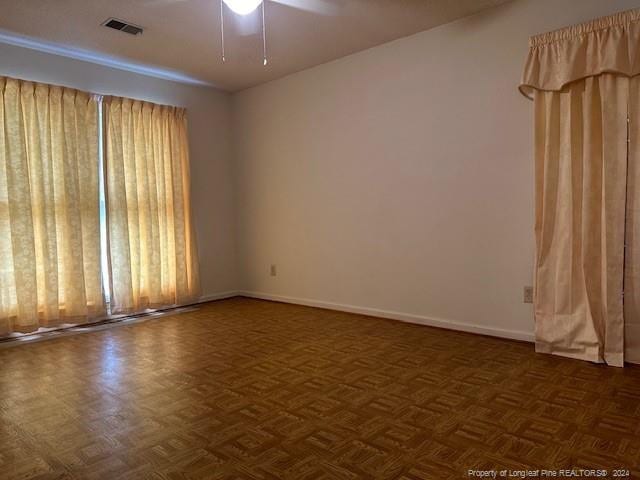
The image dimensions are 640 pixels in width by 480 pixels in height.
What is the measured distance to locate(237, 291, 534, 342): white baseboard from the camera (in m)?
3.23

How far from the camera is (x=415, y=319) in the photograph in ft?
12.4

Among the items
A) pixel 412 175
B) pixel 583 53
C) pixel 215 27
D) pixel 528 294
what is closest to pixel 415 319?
pixel 528 294

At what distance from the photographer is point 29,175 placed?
369 cm

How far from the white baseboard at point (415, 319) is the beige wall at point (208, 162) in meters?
0.70

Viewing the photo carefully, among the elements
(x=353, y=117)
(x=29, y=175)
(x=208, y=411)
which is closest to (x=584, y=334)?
(x=208, y=411)

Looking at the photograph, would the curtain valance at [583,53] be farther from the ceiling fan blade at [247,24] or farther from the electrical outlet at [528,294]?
the ceiling fan blade at [247,24]

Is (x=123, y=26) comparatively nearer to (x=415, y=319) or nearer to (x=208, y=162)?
(x=208, y=162)

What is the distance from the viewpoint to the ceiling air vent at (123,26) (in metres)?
3.28

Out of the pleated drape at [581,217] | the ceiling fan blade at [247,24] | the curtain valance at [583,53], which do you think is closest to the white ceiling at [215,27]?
the ceiling fan blade at [247,24]

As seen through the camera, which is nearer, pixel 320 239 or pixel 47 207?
pixel 47 207

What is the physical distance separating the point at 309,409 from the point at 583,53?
2728 millimetres

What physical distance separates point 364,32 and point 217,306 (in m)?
3.17

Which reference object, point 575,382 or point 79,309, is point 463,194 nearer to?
point 575,382

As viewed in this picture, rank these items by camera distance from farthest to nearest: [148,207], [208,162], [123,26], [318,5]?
[208,162], [148,207], [123,26], [318,5]
